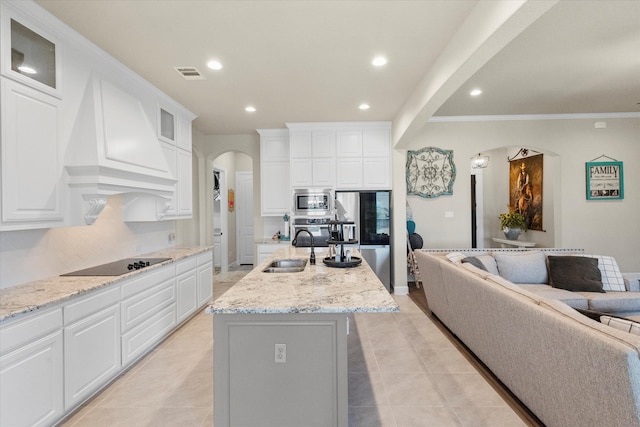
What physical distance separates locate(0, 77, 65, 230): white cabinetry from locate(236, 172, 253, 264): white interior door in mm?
5466

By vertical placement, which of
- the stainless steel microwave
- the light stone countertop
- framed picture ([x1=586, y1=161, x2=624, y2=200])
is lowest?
the light stone countertop

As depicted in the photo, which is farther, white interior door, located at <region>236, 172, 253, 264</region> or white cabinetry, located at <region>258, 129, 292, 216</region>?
white interior door, located at <region>236, 172, 253, 264</region>

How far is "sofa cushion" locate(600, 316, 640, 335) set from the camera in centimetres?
151

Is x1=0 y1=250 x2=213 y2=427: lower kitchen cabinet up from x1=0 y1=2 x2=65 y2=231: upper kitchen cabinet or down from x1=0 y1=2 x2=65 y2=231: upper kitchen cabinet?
down

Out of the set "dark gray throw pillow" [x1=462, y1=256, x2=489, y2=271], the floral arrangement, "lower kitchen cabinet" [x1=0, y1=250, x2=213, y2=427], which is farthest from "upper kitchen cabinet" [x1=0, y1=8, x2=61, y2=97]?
the floral arrangement

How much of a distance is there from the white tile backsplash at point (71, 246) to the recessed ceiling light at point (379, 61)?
2912 millimetres

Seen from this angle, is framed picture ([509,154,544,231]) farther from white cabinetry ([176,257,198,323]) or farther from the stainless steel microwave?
white cabinetry ([176,257,198,323])

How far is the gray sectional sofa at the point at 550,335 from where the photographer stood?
1.37 metres

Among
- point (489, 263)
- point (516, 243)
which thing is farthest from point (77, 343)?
point (516, 243)

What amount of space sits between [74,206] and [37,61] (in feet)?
3.24

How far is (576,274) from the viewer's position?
3561 mm

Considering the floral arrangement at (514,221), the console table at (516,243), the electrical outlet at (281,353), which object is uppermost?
the floral arrangement at (514,221)

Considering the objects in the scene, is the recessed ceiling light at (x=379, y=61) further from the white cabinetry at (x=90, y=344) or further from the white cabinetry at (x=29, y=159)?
the white cabinetry at (x=90, y=344)

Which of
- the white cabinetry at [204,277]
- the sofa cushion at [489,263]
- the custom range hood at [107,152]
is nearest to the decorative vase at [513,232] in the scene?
the sofa cushion at [489,263]
